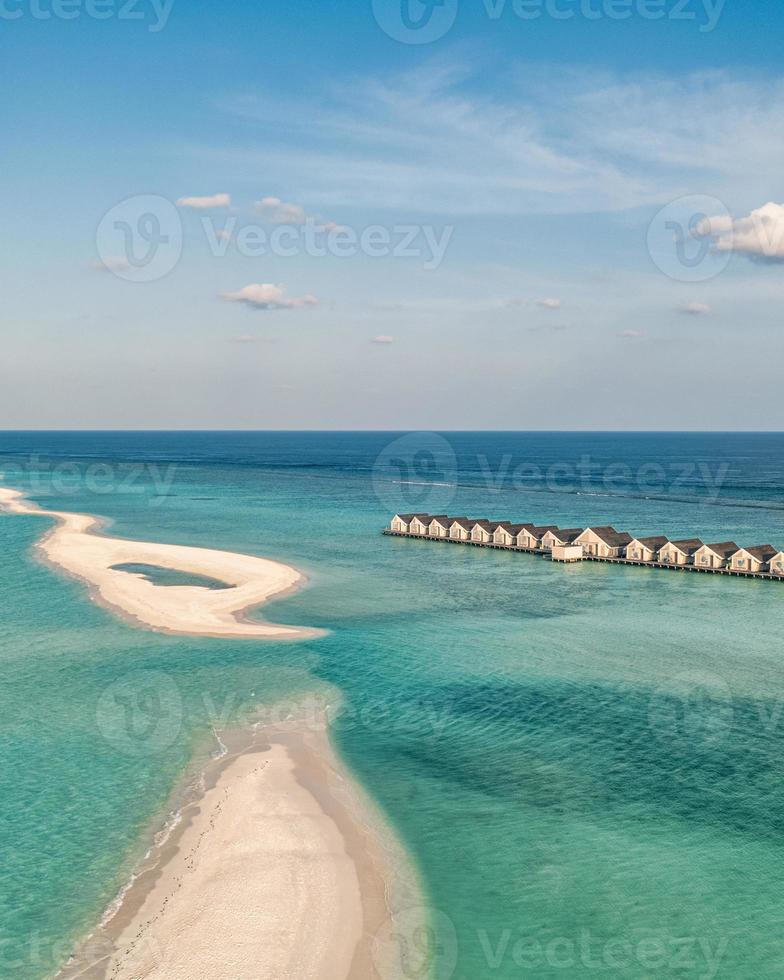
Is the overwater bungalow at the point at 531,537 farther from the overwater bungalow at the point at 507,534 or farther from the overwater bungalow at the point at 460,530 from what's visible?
the overwater bungalow at the point at 460,530

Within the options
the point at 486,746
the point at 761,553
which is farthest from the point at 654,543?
the point at 486,746

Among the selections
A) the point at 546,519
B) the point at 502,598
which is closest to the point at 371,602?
the point at 502,598

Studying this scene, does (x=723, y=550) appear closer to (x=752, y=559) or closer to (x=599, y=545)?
(x=752, y=559)

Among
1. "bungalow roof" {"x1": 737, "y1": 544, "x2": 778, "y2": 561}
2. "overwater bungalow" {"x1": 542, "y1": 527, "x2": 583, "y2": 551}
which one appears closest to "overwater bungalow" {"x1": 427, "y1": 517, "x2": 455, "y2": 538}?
"overwater bungalow" {"x1": 542, "y1": 527, "x2": 583, "y2": 551}

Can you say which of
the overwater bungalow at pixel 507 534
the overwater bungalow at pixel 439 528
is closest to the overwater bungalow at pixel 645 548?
the overwater bungalow at pixel 507 534

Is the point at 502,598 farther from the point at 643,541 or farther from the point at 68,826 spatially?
the point at 68,826

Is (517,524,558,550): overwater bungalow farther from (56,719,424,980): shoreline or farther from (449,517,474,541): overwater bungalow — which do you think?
(56,719,424,980): shoreline
